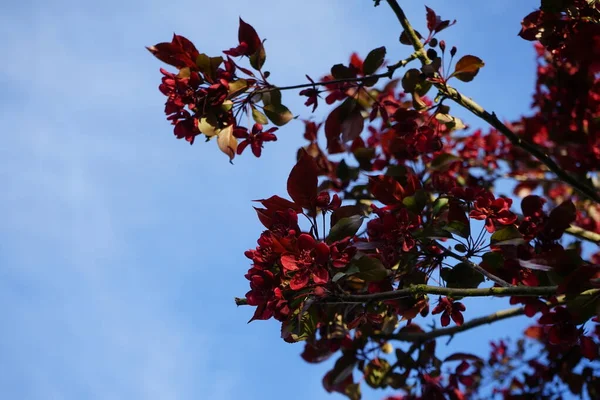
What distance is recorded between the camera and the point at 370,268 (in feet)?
6.67

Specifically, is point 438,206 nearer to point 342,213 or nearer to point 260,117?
point 342,213

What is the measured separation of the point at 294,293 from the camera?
75.4 inches

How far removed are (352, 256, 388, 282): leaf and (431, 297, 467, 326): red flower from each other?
0.96ft

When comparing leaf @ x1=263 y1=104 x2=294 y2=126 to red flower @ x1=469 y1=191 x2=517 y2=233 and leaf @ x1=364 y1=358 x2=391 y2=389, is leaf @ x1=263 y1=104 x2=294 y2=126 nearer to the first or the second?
red flower @ x1=469 y1=191 x2=517 y2=233

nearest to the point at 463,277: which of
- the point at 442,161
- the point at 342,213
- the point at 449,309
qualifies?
the point at 449,309

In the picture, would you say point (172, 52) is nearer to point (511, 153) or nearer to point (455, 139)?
point (455, 139)

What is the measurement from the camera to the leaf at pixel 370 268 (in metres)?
2.03

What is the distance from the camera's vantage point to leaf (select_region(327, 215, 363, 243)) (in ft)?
6.57

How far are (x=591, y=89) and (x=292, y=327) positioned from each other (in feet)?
8.56

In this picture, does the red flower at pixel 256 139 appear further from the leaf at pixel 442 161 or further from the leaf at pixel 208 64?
the leaf at pixel 442 161

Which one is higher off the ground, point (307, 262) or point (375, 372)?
point (375, 372)

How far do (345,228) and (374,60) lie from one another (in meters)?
0.90

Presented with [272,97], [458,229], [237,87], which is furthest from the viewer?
[272,97]

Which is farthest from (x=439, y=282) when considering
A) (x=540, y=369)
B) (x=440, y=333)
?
(x=540, y=369)
